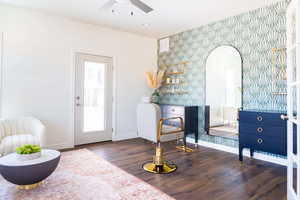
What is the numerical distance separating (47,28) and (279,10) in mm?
4305

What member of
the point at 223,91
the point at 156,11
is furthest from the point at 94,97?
the point at 223,91

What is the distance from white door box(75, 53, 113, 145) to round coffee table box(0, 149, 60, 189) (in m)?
1.94

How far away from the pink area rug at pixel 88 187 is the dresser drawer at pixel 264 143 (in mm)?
1854

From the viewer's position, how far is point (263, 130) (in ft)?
9.48

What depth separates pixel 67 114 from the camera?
389 centimetres

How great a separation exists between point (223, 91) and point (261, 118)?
1.14 m

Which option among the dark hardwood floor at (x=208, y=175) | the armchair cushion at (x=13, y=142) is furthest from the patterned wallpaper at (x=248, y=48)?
the armchair cushion at (x=13, y=142)

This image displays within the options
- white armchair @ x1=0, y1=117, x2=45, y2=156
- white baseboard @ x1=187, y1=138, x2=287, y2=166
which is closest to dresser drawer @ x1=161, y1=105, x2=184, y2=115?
white baseboard @ x1=187, y1=138, x2=287, y2=166

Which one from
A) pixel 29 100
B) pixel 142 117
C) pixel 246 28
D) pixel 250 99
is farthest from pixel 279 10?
pixel 29 100

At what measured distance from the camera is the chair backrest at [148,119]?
318 centimetres

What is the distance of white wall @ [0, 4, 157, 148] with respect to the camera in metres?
3.31

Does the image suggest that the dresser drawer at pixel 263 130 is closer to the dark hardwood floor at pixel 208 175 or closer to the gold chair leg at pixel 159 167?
the dark hardwood floor at pixel 208 175

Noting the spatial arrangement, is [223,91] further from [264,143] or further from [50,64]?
[50,64]

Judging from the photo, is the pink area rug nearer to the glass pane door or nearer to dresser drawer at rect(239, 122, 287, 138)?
the glass pane door
